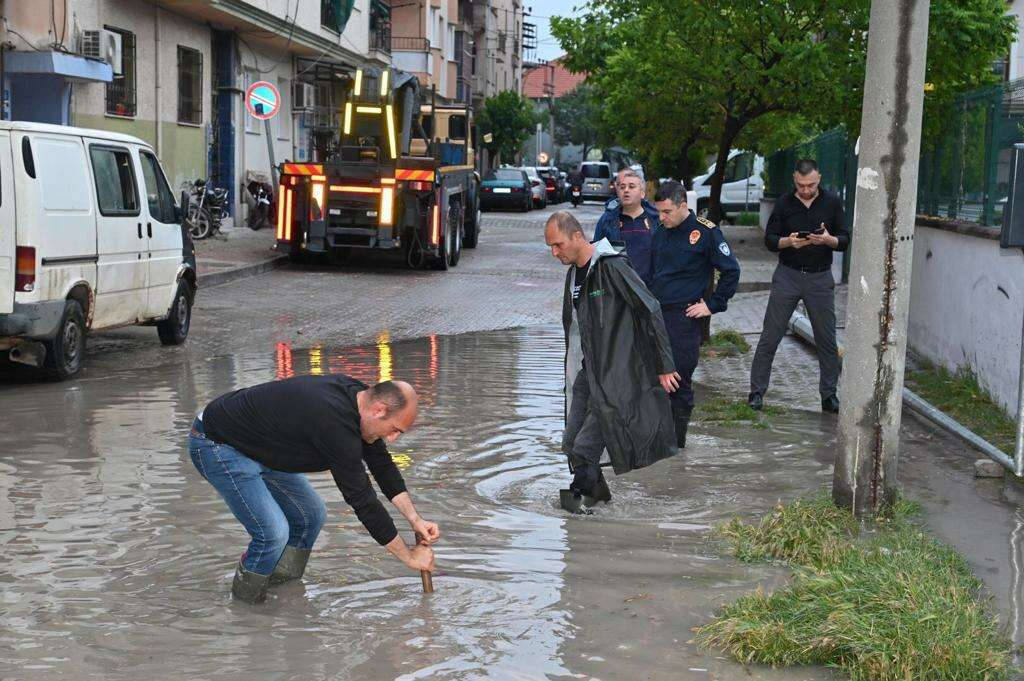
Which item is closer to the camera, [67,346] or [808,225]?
[808,225]

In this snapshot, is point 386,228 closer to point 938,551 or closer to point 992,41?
point 992,41

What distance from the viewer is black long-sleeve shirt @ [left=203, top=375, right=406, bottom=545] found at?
4941 mm

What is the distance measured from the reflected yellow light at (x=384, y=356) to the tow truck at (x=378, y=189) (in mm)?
7153

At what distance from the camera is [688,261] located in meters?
8.51

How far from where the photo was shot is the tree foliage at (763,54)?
2148 centimetres

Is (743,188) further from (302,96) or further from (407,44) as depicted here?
(302,96)

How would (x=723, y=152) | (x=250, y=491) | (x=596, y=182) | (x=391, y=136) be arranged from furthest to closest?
(x=596, y=182) < (x=723, y=152) < (x=391, y=136) < (x=250, y=491)

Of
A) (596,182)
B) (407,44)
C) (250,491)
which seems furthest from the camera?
(596,182)

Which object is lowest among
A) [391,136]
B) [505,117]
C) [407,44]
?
[391,136]

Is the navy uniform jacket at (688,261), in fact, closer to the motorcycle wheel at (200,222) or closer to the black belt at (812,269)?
the black belt at (812,269)

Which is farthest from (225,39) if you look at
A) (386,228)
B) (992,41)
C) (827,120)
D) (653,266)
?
(653,266)

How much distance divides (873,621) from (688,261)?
3.99 metres

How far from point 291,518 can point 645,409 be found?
2000mm

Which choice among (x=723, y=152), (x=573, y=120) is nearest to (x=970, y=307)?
(x=723, y=152)
